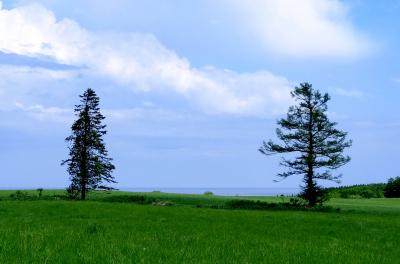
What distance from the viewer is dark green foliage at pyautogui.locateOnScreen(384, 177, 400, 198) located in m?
89.4

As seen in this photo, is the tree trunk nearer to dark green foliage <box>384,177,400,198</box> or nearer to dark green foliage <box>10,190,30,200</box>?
dark green foliage <box>10,190,30,200</box>

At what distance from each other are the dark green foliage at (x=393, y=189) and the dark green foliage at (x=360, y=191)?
114 centimetres

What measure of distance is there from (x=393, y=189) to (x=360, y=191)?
19.0 ft

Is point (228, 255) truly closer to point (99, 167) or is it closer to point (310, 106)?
point (310, 106)

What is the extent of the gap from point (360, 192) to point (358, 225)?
65842mm

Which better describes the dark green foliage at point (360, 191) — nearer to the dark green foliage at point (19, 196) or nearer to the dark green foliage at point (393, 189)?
the dark green foliage at point (393, 189)

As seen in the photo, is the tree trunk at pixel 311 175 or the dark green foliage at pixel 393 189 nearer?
the tree trunk at pixel 311 175

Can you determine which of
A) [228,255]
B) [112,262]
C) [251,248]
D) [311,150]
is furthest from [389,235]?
[311,150]

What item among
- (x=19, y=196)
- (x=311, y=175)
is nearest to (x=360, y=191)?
(x=311, y=175)

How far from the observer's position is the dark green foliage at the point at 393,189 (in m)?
89.4

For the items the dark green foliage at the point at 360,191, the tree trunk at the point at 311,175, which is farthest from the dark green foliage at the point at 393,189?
the tree trunk at the point at 311,175

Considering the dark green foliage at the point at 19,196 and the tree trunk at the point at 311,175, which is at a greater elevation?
the tree trunk at the point at 311,175

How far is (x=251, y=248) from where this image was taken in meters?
15.0

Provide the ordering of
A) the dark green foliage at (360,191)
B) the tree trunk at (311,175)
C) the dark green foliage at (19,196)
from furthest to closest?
1. the dark green foliage at (360,191)
2. the dark green foliage at (19,196)
3. the tree trunk at (311,175)
